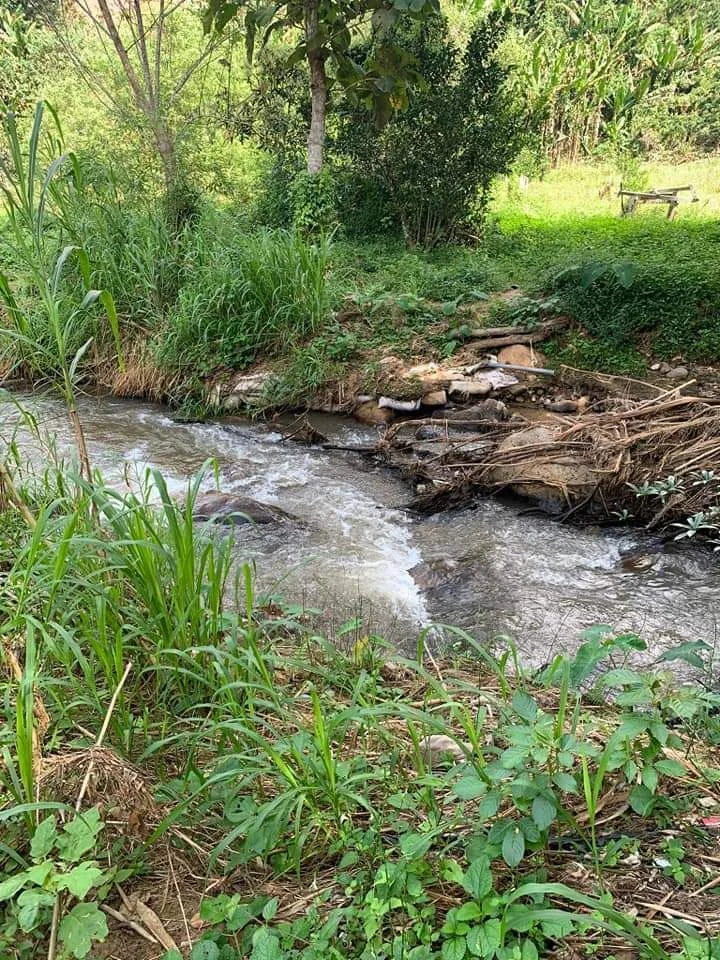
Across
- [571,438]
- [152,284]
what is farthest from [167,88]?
[571,438]

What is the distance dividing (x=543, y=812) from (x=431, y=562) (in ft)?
8.32

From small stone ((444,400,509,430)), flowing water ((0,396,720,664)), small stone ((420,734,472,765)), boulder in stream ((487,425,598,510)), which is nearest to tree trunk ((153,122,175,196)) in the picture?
flowing water ((0,396,720,664))

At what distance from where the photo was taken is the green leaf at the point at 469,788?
1299mm

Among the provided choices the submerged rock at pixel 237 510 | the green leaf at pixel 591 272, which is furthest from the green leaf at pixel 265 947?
the green leaf at pixel 591 272

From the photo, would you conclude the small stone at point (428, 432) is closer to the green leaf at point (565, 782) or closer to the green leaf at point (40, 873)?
the green leaf at point (565, 782)

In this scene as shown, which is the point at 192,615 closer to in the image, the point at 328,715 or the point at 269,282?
the point at 328,715

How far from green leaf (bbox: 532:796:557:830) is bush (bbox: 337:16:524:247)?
8032 millimetres

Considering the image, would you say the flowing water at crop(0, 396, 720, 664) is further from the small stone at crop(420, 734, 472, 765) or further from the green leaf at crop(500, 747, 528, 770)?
the green leaf at crop(500, 747, 528, 770)

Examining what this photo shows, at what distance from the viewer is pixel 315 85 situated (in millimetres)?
7402

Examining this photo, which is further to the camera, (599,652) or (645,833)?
(599,652)

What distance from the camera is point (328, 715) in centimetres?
192

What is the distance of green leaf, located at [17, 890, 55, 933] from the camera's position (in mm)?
1109

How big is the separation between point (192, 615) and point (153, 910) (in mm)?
794

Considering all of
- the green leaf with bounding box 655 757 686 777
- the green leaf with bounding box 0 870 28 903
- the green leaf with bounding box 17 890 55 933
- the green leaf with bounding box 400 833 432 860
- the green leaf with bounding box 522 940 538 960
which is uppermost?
the green leaf with bounding box 655 757 686 777
